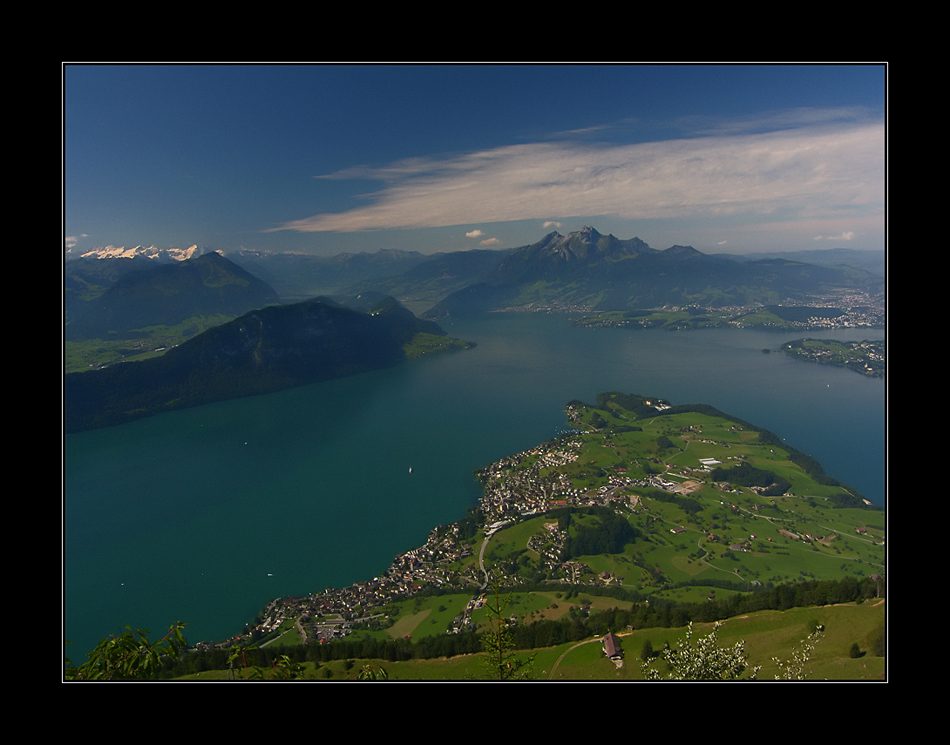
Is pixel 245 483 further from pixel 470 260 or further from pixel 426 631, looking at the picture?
Answer: pixel 470 260

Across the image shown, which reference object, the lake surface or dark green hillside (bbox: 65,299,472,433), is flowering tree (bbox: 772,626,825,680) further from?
dark green hillside (bbox: 65,299,472,433)

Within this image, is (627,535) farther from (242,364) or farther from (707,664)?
(242,364)

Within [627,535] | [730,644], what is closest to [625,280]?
[627,535]

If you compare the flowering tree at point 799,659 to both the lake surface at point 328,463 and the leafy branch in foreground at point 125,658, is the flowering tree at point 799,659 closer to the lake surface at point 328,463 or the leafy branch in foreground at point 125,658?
the lake surface at point 328,463

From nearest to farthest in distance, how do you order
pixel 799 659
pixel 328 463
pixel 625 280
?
pixel 799 659 → pixel 328 463 → pixel 625 280

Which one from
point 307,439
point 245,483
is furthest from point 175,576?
point 307,439

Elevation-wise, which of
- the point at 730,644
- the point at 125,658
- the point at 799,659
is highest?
the point at 125,658

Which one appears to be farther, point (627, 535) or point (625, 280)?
point (625, 280)
